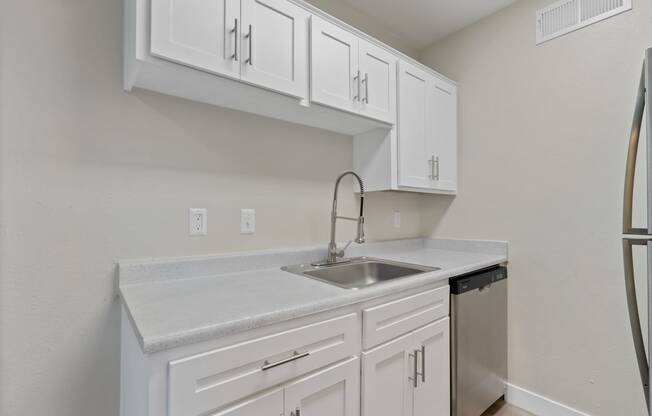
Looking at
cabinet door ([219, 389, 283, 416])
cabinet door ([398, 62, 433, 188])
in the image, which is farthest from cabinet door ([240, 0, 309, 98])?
cabinet door ([219, 389, 283, 416])

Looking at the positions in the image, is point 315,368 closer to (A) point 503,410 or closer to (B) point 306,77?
(B) point 306,77

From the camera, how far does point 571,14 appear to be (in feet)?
5.86

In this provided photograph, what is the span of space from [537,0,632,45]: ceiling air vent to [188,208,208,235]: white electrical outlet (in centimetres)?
223

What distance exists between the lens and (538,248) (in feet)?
6.27

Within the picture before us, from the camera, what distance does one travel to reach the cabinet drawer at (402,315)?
3.96ft

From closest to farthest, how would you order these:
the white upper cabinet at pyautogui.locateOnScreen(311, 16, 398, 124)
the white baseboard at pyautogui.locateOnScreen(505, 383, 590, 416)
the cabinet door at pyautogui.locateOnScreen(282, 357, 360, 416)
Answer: the cabinet door at pyautogui.locateOnScreen(282, 357, 360, 416) → the white upper cabinet at pyautogui.locateOnScreen(311, 16, 398, 124) → the white baseboard at pyautogui.locateOnScreen(505, 383, 590, 416)

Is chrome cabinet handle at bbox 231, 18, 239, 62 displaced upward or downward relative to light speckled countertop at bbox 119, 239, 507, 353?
upward

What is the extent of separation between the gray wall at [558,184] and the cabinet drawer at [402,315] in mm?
818

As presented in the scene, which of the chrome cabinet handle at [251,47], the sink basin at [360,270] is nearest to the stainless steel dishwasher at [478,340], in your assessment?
the sink basin at [360,270]

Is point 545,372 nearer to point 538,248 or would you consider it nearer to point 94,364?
point 538,248

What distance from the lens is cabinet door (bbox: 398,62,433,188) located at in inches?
75.0

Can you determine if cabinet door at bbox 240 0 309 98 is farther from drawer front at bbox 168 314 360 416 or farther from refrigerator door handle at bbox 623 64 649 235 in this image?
refrigerator door handle at bbox 623 64 649 235

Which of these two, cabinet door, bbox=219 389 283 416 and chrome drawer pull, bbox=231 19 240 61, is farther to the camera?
chrome drawer pull, bbox=231 19 240 61

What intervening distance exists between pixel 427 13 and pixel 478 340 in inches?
84.0
